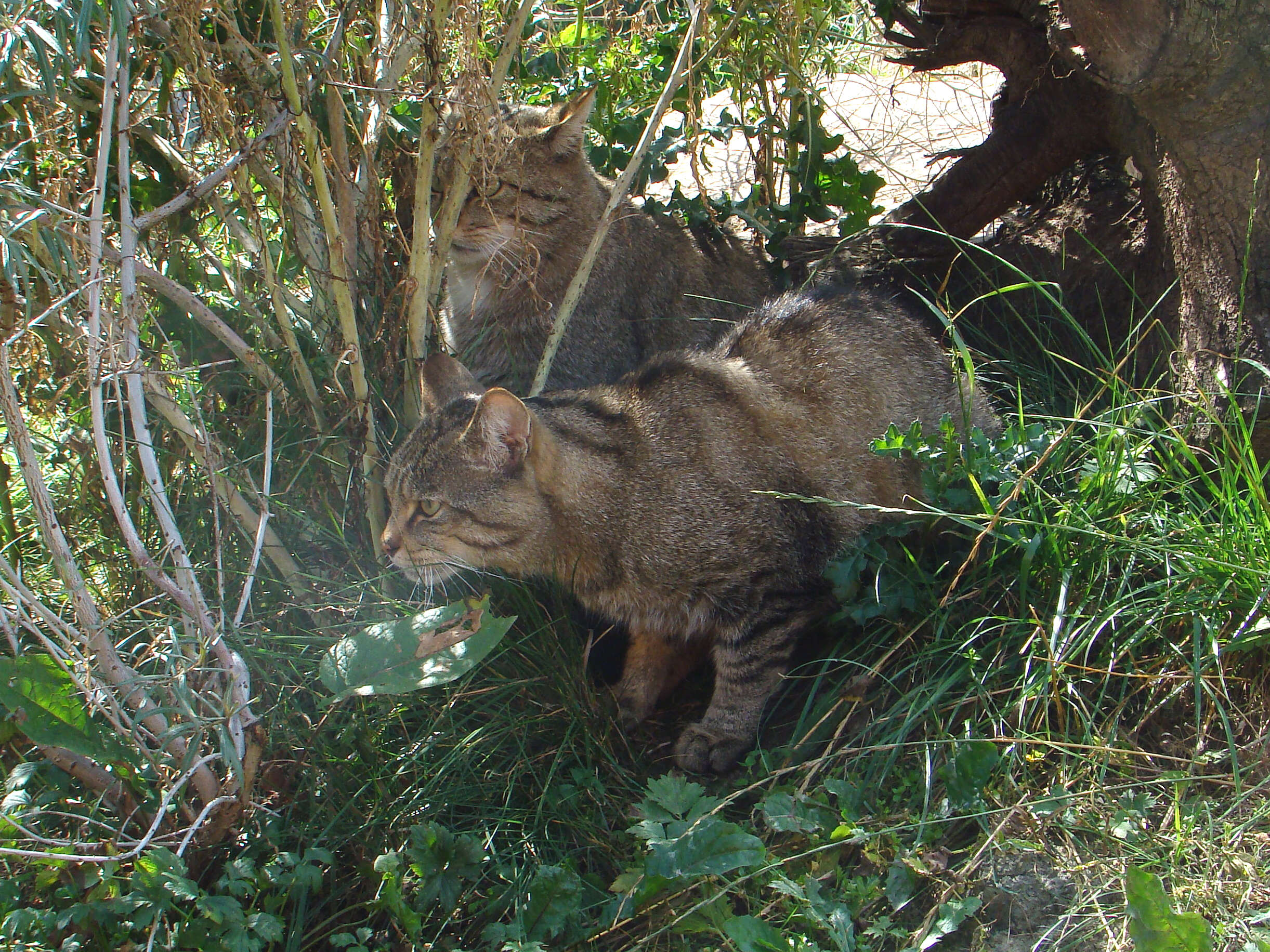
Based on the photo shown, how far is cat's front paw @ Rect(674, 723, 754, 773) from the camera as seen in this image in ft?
11.1

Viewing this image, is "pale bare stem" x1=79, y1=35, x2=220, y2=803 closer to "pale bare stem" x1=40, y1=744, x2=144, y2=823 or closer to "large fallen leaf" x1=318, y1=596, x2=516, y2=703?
"pale bare stem" x1=40, y1=744, x2=144, y2=823

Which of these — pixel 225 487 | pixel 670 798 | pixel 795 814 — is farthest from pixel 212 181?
pixel 795 814

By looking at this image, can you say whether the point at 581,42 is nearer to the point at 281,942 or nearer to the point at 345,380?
the point at 345,380

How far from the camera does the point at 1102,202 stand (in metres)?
4.91

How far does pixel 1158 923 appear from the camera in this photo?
229 cm

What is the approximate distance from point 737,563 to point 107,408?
7.21 ft

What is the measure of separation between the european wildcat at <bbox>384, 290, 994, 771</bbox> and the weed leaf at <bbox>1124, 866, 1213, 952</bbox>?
1.31 meters

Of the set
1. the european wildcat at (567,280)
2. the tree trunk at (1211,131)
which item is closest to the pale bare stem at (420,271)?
the european wildcat at (567,280)

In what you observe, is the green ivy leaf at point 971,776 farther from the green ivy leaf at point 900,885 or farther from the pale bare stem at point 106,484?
the pale bare stem at point 106,484

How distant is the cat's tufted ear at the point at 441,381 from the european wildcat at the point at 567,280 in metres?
0.87

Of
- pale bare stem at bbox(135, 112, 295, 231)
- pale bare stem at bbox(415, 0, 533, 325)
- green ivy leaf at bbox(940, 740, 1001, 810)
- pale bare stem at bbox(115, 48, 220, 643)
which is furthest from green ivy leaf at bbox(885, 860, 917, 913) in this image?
pale bare stem at bbox(135, 112, 295, 231)

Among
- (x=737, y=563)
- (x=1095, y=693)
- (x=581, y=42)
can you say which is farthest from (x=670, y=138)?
(x=1095, y=693)

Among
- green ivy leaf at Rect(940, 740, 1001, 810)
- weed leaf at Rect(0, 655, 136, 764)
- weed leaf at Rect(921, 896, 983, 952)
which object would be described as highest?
weed leaf at Rect(0, 655, 136, 764)

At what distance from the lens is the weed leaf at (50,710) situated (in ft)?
8.36
